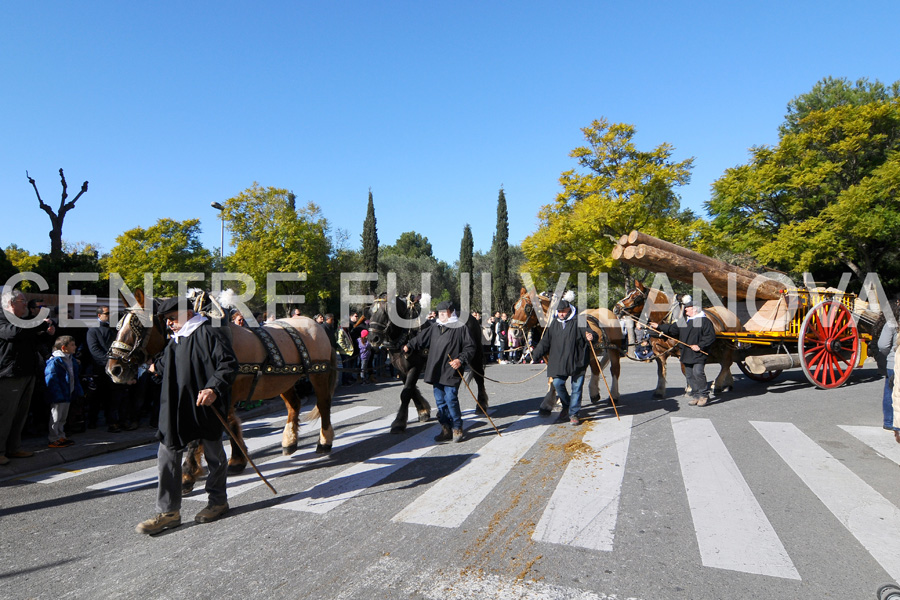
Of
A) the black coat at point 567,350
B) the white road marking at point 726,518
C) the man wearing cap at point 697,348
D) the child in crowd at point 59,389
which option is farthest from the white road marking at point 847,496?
the child in crowd at point 59,389

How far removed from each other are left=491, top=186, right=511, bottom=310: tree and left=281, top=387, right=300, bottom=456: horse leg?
35601mm

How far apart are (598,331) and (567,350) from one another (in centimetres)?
164

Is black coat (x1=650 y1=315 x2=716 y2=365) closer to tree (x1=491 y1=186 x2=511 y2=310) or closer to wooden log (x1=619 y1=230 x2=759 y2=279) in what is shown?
wooden log (x1=619 y1=230 x2=759 y2=279)

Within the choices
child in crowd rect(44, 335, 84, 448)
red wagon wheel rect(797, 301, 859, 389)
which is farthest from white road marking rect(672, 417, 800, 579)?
child in crowd rect(44, 335, 84, 448)

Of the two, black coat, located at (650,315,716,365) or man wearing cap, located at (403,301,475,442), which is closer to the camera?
man wearing cap, located at (403,301,475,442)

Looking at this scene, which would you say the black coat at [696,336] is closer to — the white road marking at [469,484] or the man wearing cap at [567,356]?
the man wearing cap at [567,356]

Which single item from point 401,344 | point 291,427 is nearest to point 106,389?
point 291,427

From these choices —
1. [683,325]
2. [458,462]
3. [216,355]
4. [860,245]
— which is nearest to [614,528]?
[458,462]

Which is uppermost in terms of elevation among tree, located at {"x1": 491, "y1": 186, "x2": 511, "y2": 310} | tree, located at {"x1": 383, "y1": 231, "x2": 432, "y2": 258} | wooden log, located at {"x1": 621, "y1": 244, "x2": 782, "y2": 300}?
tree, located at {"x1": 383, "y1": 231, "x2": 432, "y2": 258}

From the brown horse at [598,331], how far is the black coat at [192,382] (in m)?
5.84

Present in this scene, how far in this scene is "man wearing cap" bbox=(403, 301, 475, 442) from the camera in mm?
6637

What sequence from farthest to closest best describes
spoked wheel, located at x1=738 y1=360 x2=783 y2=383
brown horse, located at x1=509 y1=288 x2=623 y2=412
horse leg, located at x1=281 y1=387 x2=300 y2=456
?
1. spoked wheel, located at x1=738 y1=360 x2=783 y2=383
2. brown horse, located at x1=509 y1=288 x2=623 y2=412
3. horse leg, located at x1=281 y1=387 x2=300 y2=456

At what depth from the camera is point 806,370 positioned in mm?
9211

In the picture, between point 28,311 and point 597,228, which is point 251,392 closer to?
point 28,311
